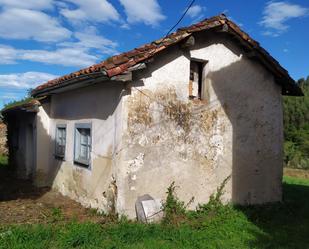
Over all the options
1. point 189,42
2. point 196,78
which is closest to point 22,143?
point 196,78

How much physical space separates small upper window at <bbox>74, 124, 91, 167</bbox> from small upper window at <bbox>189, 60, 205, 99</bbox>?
296 cm

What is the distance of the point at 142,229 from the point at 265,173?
488 cm

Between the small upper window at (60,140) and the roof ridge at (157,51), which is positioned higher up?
the roof ridge at (157,51)

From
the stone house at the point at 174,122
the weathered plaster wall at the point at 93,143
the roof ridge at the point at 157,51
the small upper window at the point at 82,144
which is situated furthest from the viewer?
the small upper window at the point at 82,144

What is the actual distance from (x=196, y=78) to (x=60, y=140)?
482cm

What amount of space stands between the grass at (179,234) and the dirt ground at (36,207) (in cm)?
38

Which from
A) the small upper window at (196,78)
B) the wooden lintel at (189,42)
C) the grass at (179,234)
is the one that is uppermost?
the wooden lintel at (189,42)

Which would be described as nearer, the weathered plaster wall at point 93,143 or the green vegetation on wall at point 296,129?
the weathered plaster wall at point 93,143

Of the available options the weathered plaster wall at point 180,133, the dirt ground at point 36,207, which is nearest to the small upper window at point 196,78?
the weathered plaster wall at point 180,133

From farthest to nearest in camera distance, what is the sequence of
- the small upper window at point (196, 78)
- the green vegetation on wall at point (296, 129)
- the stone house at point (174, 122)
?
the green vegetation on wall at point (296, 129) → the small upper window at point (196, 78) → the stone house at point (174, 122)

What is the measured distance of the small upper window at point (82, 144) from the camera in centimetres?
952

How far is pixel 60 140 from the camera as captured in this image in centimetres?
1117

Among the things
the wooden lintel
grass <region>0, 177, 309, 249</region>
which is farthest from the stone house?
grass <region>0, 177, 309, 249</region>

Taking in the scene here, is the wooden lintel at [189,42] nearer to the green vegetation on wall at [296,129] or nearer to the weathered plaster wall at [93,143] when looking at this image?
the weathered plaster wall at [93,143]
